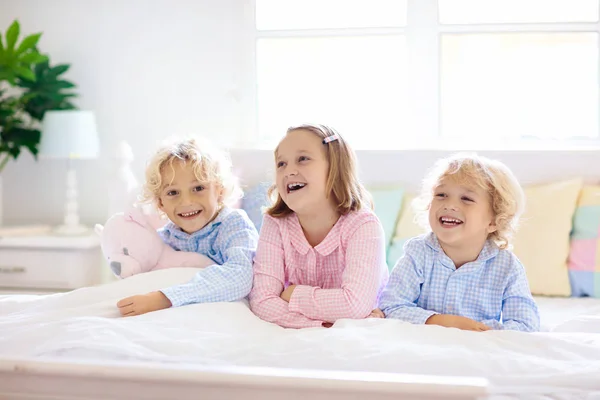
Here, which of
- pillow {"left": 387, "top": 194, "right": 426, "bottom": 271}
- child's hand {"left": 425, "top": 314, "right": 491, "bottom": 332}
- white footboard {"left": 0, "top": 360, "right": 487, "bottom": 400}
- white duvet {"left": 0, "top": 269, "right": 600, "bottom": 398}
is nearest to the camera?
white footboard {"left": 0, "top": 360, "right": 487, "bottom": 400}

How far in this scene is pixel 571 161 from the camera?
2.70 m

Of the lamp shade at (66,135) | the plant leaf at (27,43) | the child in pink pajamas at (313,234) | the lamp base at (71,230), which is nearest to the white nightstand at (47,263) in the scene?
the lamp base at (71,230)

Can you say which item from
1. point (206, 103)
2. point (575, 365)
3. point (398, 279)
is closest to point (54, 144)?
point (206, 103)

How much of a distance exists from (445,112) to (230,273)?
1722 millimetres

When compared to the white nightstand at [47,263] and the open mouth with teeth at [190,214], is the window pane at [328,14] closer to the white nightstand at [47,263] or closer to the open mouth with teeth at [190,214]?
the white nightstand at [47,263]

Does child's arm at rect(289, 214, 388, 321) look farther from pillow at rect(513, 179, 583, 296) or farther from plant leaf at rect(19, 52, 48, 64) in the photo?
plant leaf at rect(19, 52, 48, 64)

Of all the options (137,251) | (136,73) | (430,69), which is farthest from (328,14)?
(137,251)

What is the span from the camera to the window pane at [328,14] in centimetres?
323

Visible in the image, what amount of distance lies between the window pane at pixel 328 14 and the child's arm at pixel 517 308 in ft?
5.82

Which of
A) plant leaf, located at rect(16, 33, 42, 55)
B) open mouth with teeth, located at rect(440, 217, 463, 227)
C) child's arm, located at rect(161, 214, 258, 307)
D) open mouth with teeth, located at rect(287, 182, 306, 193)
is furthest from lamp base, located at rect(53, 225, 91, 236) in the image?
open mouth with teeth, located at rect(440, 217, 463, 227)

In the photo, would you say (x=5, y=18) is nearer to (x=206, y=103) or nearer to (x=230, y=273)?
(x=206, y=103)

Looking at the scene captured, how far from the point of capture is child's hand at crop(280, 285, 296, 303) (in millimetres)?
1729

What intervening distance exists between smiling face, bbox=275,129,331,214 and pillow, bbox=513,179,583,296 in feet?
3.09

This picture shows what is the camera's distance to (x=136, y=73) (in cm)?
344
